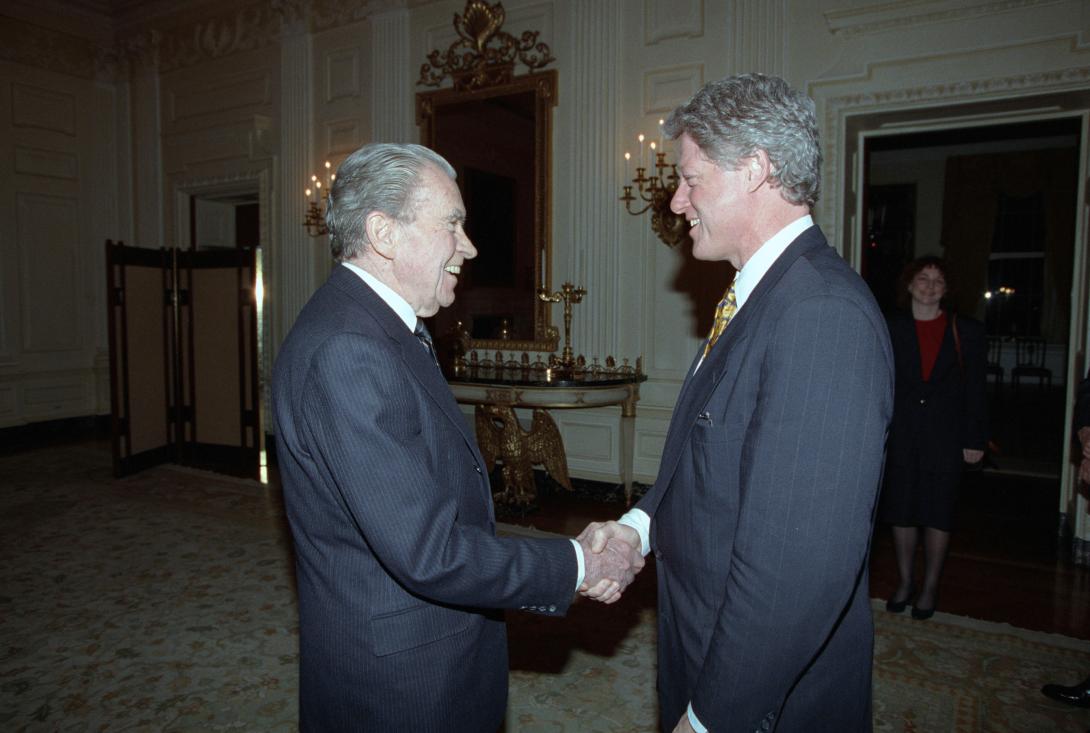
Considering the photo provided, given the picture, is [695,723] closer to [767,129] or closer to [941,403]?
[767,129]

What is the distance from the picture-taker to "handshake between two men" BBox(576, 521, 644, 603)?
1.44 metres

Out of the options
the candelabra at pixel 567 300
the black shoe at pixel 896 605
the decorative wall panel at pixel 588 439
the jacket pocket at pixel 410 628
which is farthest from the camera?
the decorative wall panel at pixel 588 439

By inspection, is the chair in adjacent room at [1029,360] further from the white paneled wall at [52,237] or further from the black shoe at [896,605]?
the white paneled wall at [52,237]

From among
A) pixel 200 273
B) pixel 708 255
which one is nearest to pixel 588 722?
pixel 708 255

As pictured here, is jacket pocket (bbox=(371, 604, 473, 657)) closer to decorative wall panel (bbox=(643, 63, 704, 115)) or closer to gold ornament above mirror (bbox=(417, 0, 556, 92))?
decorative wall panel (bbox=(643, 63, 704, 115))

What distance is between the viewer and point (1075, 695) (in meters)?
2.42

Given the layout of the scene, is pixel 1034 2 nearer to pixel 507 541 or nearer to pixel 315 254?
pixel 507 541

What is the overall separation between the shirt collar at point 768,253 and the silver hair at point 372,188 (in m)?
0.59

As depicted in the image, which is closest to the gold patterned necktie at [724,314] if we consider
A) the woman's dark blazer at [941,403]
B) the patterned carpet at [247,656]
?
the patterned carpet at [247,656]

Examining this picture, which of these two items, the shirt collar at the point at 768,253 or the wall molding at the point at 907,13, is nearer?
Answer: the shirt collar at the point at 768,253

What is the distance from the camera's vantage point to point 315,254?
6277 millimetres

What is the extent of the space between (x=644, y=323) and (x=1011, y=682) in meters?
2.92

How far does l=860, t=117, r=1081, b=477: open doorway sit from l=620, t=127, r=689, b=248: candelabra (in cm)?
607

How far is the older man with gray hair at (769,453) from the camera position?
100 centimetres
